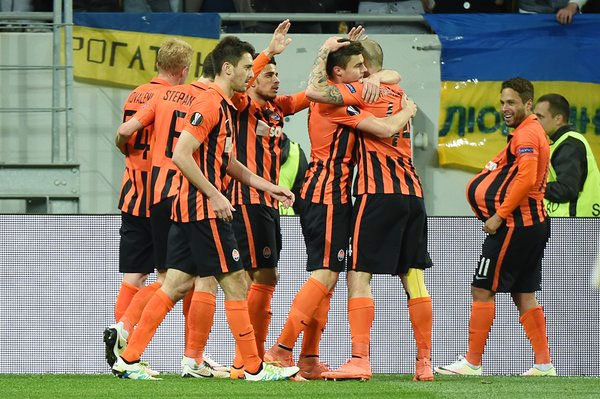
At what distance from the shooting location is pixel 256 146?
8336mm

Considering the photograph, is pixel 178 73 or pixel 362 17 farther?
pixel 362 17

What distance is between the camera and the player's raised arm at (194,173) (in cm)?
732

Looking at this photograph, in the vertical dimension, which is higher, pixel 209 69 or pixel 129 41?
pixel 129 41

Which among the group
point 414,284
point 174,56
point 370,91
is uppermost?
point 174,56

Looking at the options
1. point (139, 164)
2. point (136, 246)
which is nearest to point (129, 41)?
point (139, 164)

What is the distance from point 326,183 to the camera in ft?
26.2

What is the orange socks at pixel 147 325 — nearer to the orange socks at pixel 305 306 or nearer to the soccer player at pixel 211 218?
the soccer player at pixel 211 218

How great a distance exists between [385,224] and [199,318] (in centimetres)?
118

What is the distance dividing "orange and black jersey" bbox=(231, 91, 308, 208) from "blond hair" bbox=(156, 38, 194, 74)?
57 centimetres

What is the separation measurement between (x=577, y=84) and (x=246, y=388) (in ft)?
14.1

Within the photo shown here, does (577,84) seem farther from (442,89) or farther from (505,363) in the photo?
(505,363)

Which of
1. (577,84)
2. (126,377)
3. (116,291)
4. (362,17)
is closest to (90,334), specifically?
(116,291)

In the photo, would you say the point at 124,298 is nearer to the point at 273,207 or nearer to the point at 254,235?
the point at 254,235

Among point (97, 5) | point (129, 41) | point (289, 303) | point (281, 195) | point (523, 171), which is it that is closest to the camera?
point (281, 195)
